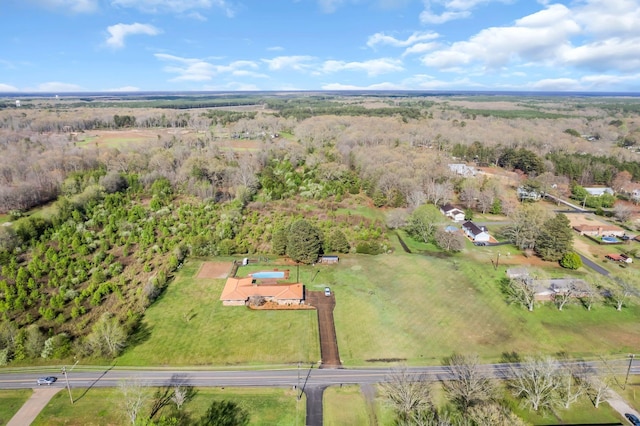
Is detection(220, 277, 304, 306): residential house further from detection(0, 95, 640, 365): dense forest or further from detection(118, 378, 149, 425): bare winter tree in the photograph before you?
detection(118, 378, 149, 425): bare winter tree

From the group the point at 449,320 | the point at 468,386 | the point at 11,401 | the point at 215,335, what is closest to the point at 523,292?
the point at 449,320

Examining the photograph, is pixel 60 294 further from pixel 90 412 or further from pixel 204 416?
pixel 204 416

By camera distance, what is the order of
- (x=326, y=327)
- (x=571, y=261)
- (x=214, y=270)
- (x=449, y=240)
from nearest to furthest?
(x=326, y=327), (x=571, y=261), (x=214, y=270), (x=449, y=240)

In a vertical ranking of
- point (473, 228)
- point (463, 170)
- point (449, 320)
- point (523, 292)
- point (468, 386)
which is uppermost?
A: point (463, 170)

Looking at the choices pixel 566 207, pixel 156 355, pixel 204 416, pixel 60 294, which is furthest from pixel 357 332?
pixel 566 207

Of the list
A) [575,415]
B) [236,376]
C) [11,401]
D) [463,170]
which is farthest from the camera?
[463,170]

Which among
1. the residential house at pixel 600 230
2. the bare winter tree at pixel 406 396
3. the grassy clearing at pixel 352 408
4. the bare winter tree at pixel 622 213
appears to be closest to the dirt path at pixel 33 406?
the grassy clearing at pixel 352 408

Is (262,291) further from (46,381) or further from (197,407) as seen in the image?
(46,381)
